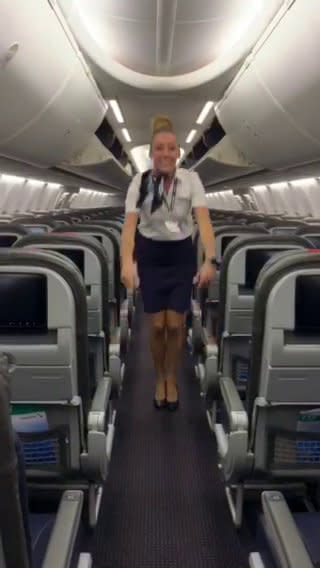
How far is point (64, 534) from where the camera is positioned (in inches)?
73.6

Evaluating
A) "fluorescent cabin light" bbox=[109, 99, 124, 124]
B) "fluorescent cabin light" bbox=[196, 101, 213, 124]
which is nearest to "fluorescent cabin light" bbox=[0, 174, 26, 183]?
"fluorescent cabin light" bbox=[109, 99, 124, 124]

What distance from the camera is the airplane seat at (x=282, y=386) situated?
7.15 feet

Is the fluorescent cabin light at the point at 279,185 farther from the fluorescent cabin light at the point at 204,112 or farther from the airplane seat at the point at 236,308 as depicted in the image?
the airplane seat at the point at 236,308

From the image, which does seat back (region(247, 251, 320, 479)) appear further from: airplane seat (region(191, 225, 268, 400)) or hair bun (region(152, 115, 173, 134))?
hair bun (region(152, 115, 173, 134))

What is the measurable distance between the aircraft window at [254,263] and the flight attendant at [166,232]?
390 millimetres

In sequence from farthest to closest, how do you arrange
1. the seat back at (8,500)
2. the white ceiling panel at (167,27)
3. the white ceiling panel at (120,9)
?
the white ceiling panel at (167,27) < the white ceiling panel at (120,9) < the seat back at (8,500)

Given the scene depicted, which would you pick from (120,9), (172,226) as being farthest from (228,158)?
(172,226)

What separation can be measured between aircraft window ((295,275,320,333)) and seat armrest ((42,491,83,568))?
1139 mm

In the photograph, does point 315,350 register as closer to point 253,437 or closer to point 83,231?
point 253,437

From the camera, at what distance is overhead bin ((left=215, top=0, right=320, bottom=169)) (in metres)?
3.77

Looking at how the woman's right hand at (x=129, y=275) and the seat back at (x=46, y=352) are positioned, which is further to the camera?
the woman's right hand at (x=129, y=275)

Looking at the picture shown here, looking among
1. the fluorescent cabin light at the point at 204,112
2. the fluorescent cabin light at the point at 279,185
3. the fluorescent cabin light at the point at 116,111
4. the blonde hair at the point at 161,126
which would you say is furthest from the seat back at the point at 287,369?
the fluorescent cabin light at the point at 279,185

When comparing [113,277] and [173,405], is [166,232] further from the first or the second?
[173,405]

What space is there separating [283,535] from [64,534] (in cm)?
73
